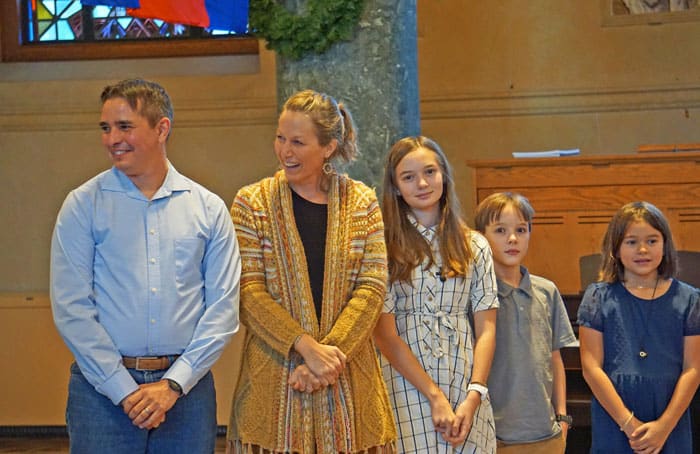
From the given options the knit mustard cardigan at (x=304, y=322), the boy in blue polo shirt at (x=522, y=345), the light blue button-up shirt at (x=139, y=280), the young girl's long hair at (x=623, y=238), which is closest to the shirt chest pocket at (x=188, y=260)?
the light blue button-up shirt at (x=139, y=280)

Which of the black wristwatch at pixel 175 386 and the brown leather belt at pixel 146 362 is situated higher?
the brown leather belt at pixel 146 362

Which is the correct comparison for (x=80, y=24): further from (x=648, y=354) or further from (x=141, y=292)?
(x=648, y=354)

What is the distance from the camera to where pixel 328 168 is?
3070mm

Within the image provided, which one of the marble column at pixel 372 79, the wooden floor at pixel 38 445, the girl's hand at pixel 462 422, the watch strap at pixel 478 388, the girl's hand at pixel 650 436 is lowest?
the wooden floor at pixel 38 445

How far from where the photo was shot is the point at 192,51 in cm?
741

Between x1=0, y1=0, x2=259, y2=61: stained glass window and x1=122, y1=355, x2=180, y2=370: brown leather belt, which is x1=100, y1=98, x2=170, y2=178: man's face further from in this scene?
x1=0, y1=0, x2=259, y2=61: stained glass window

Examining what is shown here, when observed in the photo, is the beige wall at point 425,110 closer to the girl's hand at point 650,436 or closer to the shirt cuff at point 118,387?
the girl's hand at point 650,436

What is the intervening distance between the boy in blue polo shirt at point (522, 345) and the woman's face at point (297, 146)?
0.86 meters

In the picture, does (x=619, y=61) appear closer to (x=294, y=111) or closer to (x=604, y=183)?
(x=604, y=183)

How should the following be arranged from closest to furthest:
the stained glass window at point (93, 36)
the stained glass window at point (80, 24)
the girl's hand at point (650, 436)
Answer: the girl's hand at point (650, 436) → the stained glass window at point (93, 36) → the stained glass window at point (80, 24)

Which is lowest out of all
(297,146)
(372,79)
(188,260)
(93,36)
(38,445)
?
(38,445)

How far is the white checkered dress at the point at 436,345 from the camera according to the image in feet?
10.3

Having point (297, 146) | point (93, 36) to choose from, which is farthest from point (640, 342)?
point (93, 36)

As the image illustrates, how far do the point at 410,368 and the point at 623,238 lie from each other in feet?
3.05
